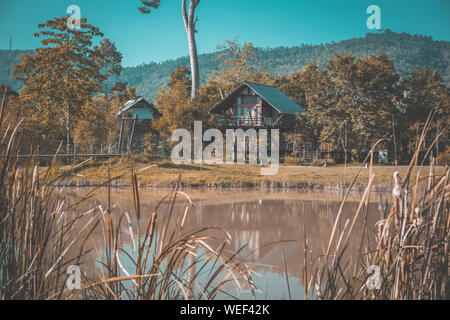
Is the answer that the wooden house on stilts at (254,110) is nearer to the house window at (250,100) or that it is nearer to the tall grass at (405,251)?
the house window at (250,100)

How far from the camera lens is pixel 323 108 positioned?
815 inches

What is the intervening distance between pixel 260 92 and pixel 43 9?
17102 millimetres

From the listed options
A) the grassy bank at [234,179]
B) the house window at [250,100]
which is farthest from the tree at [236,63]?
the grassy bank at [234,179]

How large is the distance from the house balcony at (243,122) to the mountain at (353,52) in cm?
445

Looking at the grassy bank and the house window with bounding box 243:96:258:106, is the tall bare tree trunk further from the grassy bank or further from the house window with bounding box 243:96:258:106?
the grassy bank

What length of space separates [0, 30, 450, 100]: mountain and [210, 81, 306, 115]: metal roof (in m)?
4.21

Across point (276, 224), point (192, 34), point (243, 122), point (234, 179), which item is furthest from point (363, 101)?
point (276, 224)

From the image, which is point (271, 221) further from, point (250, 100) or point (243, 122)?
point (250, 100)

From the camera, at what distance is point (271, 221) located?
753 cm

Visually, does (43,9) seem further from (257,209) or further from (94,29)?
(94,29)

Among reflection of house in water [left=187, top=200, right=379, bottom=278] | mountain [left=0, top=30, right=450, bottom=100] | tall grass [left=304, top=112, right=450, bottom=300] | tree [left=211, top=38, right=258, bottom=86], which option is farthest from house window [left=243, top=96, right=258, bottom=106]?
tall grass [left=304, top=112, right=450, bottom=300]

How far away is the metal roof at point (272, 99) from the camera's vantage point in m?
21.0

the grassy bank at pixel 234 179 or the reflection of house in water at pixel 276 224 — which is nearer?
the reflection of house in water at pixel 276 224
